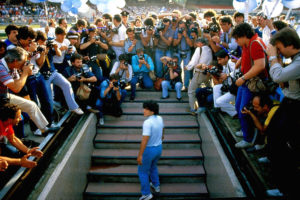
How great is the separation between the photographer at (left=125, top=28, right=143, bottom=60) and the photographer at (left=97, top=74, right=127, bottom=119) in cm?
113

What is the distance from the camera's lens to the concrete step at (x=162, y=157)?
15.2 feet

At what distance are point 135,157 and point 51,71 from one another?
7.54ft

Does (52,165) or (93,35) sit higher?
(93,35)

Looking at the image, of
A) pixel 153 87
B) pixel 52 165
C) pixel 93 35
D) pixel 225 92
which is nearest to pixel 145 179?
pixel 52 165

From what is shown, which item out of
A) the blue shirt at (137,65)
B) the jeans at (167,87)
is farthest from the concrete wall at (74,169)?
the jeans at (167,87)

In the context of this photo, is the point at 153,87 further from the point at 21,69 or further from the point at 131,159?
the point at 21,69

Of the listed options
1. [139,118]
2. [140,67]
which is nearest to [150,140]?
[139,118]

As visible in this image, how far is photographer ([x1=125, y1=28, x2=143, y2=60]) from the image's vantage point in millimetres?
5508

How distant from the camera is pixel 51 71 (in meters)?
4.02

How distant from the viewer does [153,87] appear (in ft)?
20.0

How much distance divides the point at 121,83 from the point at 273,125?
125 inches

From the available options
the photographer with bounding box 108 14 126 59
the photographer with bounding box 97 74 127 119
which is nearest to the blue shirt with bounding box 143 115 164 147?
the photographer with bounding box 97 74 127 119

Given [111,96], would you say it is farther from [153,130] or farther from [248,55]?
[248,55]

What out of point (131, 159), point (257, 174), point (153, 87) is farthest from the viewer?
point (153, 87)
